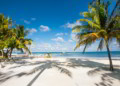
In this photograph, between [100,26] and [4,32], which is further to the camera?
[4,32]

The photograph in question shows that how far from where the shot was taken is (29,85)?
11.0 ft

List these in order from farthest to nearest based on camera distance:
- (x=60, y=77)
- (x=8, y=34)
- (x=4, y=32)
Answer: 1. (x=8, y=34)
2. (x=4, y=32)
3. (x=60, y=77)

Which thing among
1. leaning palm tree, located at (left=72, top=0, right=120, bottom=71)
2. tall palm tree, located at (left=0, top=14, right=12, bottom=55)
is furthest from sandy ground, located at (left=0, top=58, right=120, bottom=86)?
tall palm tree, located at (left=0, top=14, right=12, bottom=55)

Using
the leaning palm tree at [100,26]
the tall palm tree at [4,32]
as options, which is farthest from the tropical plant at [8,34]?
the leaning palm tree at [100,26]

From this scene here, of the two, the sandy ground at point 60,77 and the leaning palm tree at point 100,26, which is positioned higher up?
the leaning palm tree at point 100,26

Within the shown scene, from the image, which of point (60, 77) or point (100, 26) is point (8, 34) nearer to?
point (60, 77)

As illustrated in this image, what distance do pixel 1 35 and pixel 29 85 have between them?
399 inches

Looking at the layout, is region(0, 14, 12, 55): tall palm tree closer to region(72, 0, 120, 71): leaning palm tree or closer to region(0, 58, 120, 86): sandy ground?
region(0, 58, 120, 86): sandy ground

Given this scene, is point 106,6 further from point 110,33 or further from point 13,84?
point 13,84

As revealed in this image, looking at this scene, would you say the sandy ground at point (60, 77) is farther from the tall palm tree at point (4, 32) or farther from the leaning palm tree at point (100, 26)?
the tall palm tree at point (4, 32)

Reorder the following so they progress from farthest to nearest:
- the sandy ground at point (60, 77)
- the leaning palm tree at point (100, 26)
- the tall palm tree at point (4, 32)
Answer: the tall palm tree at point (4, 32)
the leaning palm tree at point (100, 26)
the sandy ground at point (60, 77)

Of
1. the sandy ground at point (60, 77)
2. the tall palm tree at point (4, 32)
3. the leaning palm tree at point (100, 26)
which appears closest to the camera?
the sandy ground at point (60, 77)

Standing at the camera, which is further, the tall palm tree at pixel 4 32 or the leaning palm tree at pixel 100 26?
the tall palm tree at pixel 4 32

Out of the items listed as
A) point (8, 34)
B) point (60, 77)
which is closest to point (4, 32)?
point (8, 34)
